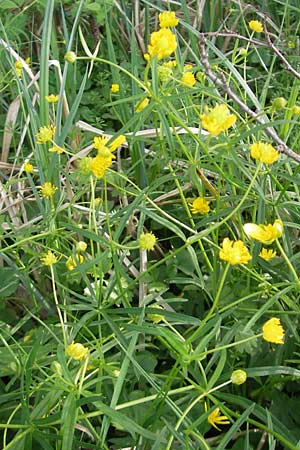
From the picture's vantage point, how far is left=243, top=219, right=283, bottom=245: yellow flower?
0.74 meters

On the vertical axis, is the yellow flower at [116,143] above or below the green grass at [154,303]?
above

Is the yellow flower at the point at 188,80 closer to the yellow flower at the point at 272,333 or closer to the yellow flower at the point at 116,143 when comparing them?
the yellow flower at the point at 116,143

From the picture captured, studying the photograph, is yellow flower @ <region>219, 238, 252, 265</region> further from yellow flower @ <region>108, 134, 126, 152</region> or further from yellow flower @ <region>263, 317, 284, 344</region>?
yellow flower @ <region>108, 134, 126, 152</region>

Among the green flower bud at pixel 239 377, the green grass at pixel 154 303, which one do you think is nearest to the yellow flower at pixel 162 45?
the green grass at pixel 154 303

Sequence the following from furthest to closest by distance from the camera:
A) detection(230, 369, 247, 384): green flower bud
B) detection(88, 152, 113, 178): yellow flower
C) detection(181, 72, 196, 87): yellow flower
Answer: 1. detection(181, 72, 196, 87): yellow flower
2. detection(88, 152, 113, 178): yellow flower
3. detection(230, 369, 247, 384): green flower bud

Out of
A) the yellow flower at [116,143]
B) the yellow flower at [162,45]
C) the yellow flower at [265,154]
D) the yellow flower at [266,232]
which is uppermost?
the yellow flower at [162,45]

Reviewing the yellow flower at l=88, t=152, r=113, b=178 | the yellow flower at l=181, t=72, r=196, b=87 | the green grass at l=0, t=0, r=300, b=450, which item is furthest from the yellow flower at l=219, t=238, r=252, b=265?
the yellow flower at l=181, t=72, r=196, b=87

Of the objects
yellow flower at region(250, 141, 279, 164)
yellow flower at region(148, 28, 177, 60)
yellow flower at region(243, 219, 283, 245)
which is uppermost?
yellow flower at region(148, 28, 177, 60)

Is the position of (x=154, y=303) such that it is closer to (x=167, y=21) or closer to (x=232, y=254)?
(x=232, y=254)

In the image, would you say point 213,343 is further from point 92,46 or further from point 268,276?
point 92,46

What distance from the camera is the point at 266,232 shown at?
0.75 metres

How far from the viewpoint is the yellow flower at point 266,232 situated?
29.1 inches

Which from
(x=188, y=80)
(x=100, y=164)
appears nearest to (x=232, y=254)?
(x=100, y=164)

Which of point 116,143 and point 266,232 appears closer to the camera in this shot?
point 266,232
